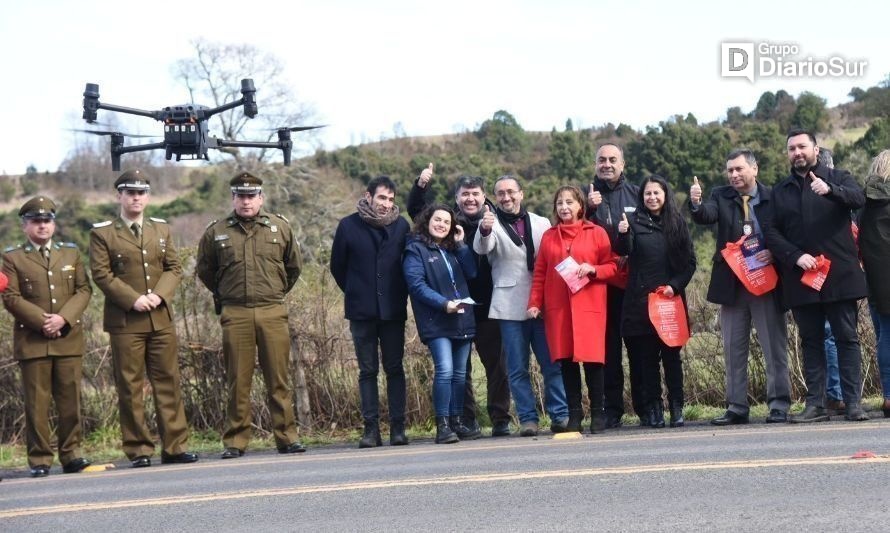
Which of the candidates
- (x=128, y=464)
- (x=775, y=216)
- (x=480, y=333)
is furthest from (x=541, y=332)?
(x=128, y=464)

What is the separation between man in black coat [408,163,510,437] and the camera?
1177 centimetres

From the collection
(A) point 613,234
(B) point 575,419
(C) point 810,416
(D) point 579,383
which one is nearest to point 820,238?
(C) point 810,416

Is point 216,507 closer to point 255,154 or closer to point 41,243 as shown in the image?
point 41,243

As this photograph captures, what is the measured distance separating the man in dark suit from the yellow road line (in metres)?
3.03

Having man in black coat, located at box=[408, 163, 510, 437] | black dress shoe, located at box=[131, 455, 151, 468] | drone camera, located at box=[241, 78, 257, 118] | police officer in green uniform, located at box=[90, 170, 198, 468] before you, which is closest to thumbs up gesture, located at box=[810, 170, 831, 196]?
man in black coat, located at box=[408, 163, 510, 437]

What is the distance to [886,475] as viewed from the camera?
7.25m

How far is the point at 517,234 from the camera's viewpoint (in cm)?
1155

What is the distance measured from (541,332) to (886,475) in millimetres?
4654

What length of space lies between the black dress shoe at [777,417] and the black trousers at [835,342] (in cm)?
23

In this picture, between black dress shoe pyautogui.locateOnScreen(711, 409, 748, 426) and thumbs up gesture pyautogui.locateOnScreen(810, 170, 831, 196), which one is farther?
black dress shoe pyautogui.locateOnScreen(711, 409, 748, 426)

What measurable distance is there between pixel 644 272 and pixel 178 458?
437 centimetres

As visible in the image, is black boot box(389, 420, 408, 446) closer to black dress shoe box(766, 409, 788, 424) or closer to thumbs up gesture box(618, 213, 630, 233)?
thumbs up gesture box(618, 213, 630, 233)

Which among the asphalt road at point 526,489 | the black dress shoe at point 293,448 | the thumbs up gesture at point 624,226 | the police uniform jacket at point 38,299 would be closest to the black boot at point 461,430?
the asphalt road at point 526,489

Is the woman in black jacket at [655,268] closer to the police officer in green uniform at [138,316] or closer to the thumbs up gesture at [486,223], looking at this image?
the thumbs up gesture at [486,223]
